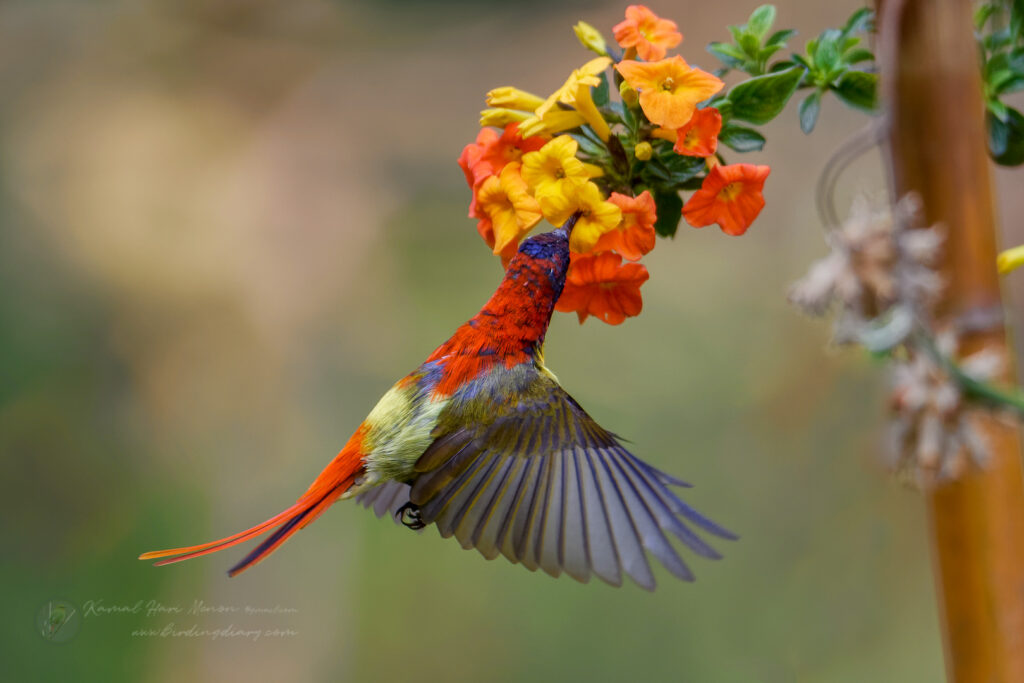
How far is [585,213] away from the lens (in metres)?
0.79

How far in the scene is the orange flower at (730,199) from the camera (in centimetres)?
79

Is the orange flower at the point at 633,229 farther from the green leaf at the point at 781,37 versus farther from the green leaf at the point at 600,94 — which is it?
the green leaf at the point at 781,37

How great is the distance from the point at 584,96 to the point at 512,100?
4.6 inches

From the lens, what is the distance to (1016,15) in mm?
731

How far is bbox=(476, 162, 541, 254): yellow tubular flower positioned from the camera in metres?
0.78

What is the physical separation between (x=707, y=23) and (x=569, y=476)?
1.93m

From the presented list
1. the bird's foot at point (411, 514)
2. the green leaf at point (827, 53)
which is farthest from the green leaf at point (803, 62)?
the bird's foot at point (411, 514)

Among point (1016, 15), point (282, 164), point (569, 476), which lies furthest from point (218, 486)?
point (1016, 15)

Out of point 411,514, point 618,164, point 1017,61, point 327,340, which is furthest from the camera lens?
point 327,340

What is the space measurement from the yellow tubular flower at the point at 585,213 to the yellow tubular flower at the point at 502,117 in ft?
0.42

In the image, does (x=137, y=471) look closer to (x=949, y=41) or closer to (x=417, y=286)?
(x=417, y=286)

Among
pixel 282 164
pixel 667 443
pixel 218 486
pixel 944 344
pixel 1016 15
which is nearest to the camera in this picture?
pixel 944 344

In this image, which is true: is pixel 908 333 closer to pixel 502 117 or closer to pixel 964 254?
pixel 964 254

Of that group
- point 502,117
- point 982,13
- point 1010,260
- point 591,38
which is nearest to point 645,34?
point 591,38
